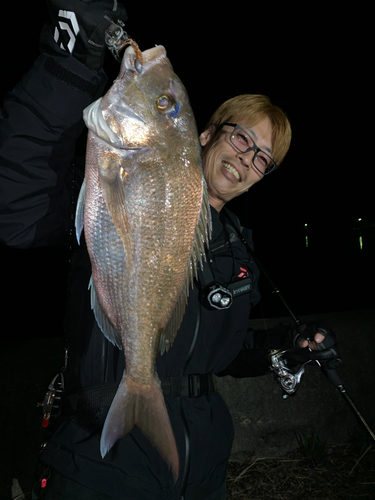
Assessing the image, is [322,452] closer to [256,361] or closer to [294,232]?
[256,361]

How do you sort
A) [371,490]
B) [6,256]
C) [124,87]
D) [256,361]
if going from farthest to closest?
[6,256] → [371,490] → [256,361] → [124,87]

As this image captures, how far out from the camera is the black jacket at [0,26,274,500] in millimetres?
1277

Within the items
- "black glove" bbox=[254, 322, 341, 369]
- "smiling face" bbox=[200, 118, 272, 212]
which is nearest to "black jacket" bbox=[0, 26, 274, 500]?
"black glove" bbox=[254, 322, 341, 369]

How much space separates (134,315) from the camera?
132cm

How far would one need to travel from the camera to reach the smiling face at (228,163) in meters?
2.13

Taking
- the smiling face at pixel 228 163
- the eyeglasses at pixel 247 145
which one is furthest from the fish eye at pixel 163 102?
the eyeglasses at pixel 247 145

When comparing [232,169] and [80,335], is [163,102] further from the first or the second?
[80,335]

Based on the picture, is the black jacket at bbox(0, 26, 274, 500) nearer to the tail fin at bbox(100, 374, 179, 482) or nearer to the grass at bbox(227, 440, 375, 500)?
the tail fin at bbox(100, 374, 179, 482)

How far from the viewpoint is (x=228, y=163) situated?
2156 millimetres

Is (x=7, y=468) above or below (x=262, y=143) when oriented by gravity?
below

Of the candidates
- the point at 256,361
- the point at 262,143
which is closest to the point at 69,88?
the point at 262,143

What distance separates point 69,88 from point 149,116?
317 mm

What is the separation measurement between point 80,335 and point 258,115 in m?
1.80

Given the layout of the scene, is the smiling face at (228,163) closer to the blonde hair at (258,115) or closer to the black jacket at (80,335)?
the blonde hair at (258,115)
